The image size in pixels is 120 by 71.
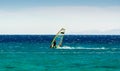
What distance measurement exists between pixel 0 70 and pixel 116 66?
13.7 m

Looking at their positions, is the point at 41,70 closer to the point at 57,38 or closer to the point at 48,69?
the point at 48,69

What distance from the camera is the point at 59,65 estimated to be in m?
58.8

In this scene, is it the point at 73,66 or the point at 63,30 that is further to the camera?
the point at 63,30

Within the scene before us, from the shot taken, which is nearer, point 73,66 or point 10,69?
point 10,69

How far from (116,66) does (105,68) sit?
117 inches

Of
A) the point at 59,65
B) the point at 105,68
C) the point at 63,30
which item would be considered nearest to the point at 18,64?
the point at 59,65

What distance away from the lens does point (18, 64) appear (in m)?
59.8

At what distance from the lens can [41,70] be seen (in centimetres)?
5300

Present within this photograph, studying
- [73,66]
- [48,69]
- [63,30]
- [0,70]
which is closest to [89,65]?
[73,66]

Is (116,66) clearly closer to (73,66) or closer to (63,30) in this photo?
(73,66)

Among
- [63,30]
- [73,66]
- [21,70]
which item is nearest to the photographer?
[21,70]

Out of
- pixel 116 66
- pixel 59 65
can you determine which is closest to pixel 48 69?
pixel 59 65

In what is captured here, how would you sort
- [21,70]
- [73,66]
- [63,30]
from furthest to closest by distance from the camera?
[63,30]
[73,66]
[21,70]

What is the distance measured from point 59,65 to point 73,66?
7.20 ft
